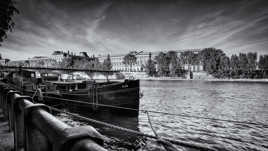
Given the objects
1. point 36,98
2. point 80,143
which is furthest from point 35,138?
point 36,98

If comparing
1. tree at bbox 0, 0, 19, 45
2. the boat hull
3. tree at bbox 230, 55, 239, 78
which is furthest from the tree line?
tree at bbox 0, 0, 19, 45

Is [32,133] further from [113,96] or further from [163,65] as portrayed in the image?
[163,65]

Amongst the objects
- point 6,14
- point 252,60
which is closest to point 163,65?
point 252,60

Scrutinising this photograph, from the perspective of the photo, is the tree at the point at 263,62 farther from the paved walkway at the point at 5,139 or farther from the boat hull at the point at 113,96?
the paved walkway at the point at 5,139

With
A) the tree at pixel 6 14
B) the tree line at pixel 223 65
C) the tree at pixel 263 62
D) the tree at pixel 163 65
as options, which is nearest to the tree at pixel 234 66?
the tree line at pixel 223 65

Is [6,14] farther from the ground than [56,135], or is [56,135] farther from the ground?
[6,14]

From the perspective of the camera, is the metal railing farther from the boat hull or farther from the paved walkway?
the boat hull

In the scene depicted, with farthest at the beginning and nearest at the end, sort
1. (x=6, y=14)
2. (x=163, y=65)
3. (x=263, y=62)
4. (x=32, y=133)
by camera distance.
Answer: (x=163, y=65) → (x=263, y=62) → (x=6, y=14) → (x=32, y=133)

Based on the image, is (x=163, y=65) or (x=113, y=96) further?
(x=163, y=65)

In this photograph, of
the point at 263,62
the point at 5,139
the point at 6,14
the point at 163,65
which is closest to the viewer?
the point at 5,139

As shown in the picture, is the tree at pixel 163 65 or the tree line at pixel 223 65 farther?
the tree at pixel 163 65

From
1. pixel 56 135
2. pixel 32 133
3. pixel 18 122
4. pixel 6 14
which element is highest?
pixel 6 14

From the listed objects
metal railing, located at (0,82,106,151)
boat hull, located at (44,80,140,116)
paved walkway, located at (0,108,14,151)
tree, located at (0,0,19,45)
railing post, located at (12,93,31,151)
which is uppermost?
tree, located at (0,0,19,45)

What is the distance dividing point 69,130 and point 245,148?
11.6m
